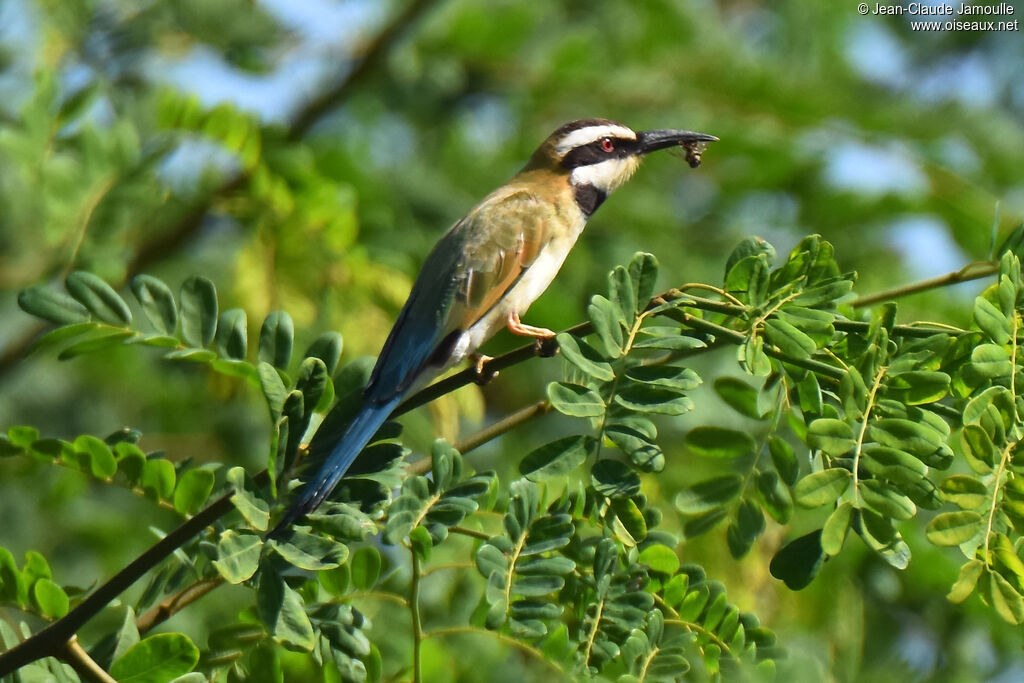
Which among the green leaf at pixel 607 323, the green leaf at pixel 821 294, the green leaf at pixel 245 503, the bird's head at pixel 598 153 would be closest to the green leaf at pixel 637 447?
the green leaf at pixel 607 323

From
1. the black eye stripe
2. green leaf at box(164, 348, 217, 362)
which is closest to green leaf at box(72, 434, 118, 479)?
green leaf at box(164, 348, 217, 362)

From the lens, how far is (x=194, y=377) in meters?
5.04

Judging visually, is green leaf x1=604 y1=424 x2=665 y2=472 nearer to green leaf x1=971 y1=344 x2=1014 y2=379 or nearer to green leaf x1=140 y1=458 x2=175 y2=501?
green leaf x1=971 y1=344 x2=1014 y2=379

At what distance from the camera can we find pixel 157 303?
88.4 inches

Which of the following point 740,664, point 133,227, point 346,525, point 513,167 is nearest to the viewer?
point 346,525

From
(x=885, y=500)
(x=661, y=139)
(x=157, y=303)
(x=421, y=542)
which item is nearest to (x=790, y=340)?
(x=885, y=500)

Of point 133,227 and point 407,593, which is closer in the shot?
point 407,593

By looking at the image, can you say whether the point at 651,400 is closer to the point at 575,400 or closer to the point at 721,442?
the point at 575,400

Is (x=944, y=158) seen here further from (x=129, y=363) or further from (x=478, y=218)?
(x=129, y=363)

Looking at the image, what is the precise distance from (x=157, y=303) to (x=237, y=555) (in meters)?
0.67

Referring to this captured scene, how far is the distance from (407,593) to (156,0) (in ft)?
10.6

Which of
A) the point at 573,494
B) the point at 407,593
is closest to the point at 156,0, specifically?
the point at 407,593

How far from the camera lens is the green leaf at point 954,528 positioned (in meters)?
1.74

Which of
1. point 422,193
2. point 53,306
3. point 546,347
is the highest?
point 53,306
